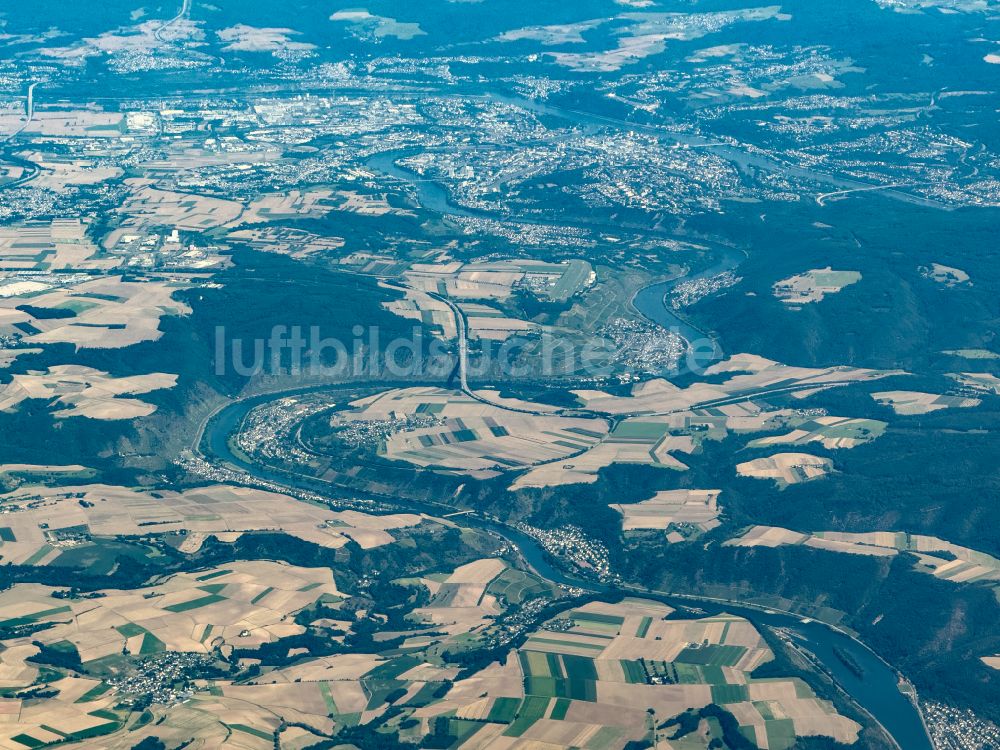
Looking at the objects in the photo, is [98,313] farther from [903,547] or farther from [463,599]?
[903,547]

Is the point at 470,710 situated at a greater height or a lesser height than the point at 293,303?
lesser

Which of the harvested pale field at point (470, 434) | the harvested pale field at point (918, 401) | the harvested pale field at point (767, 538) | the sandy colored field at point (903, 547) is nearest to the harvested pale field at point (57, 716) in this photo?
the harvested pale field at point (470, 434)

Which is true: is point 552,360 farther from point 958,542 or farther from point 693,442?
point 958,542

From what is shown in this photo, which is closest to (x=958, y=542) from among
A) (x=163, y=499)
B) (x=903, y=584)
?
(x=903, y=584)

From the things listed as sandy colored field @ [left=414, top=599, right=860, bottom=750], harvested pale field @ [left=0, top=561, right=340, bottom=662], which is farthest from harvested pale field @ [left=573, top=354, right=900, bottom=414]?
harvested pale field @ [left=0, top=561, right=340, bottom=662]

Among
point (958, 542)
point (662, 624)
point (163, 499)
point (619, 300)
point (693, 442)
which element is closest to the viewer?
point (662, 624)

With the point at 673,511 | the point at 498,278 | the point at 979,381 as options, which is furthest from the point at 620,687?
the point at 498,278
